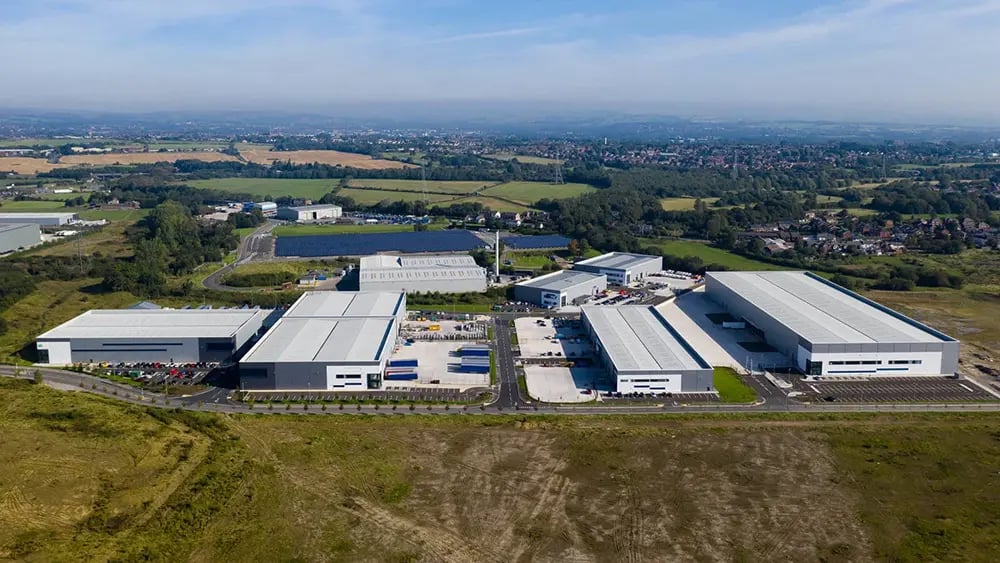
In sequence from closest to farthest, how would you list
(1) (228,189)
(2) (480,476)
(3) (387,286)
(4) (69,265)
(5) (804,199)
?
(2) (480,476), (3) (387,286), (4) (69,265), (5) (804,199), (1) (228,189)

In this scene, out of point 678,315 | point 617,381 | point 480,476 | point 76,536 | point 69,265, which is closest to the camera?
point 76,536

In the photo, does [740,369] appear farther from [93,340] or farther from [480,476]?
[93,340]

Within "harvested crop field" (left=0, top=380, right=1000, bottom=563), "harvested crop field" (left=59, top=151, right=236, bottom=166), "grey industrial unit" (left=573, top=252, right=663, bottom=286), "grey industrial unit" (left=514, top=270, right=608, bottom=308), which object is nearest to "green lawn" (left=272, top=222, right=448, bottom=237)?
"grey industrial unit" (left=573, top=252, right=663, bottom=286)

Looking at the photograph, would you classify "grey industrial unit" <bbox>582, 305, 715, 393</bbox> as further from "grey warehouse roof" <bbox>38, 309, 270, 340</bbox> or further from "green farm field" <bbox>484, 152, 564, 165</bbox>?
"green farm field" <bbox>484, 152, 564, 165</bbox>

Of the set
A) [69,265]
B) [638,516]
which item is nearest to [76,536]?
[638,516]

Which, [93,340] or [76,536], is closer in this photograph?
[76,536]
